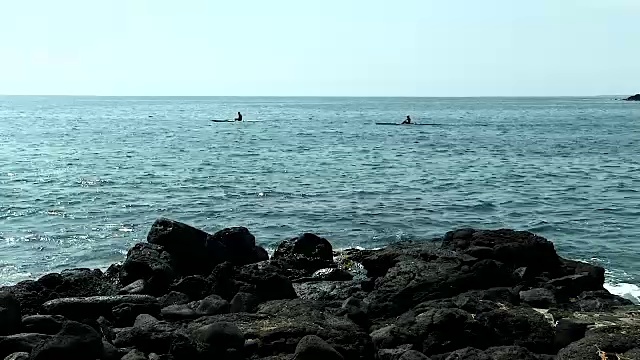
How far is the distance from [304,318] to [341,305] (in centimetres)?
257

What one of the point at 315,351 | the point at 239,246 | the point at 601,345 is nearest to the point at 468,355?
the point at 601,345

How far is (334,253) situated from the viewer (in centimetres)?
2114

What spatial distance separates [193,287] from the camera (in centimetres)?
1580

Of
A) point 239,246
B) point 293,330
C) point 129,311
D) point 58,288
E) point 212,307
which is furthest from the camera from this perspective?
point 239,246

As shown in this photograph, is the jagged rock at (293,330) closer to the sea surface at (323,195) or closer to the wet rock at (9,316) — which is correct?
the wet rock at (9,316)

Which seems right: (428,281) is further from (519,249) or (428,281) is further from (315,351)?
(315,351)

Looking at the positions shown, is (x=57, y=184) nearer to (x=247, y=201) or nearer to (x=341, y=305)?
(x=247, y=201)

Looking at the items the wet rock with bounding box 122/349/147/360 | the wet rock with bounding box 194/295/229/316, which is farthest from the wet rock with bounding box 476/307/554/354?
the wet rock with bounding box 122/349/147/360

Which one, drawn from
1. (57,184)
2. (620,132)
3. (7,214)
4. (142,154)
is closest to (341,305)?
(7,214)

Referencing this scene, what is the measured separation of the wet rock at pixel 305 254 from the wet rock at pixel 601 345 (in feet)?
28.5

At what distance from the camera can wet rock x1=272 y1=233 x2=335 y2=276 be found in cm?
1897

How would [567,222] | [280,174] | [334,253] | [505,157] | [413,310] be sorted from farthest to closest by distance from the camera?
1. [505,157]
2. [280,174]
3. [567,222]
4. [334,253]
5. [413,310]

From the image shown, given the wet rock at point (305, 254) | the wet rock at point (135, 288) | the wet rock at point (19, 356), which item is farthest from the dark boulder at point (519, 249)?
the wet rock at point (19, 356)

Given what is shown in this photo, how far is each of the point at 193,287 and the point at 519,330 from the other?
731 cm
